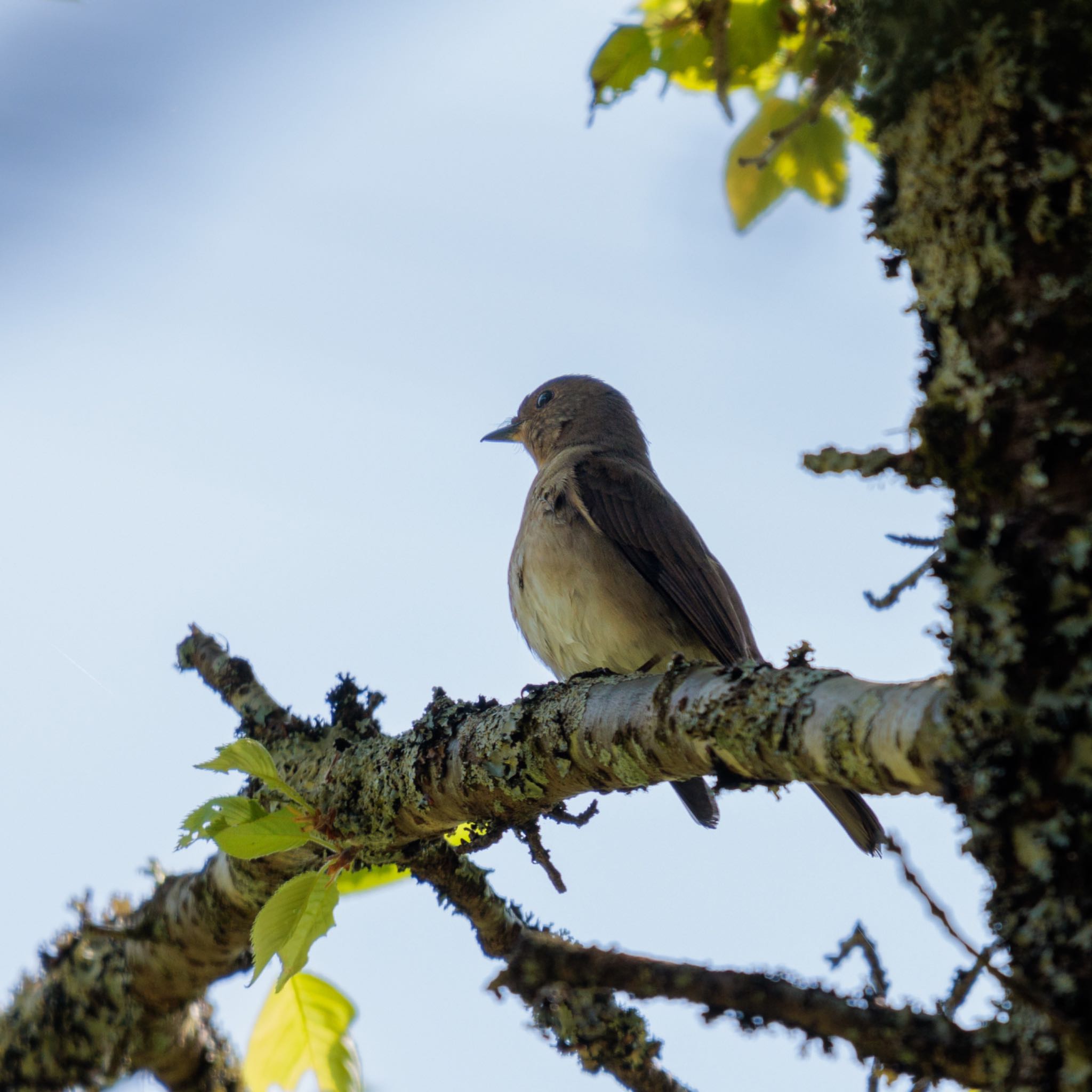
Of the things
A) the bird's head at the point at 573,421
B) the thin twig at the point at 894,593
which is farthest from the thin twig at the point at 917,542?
the bird's head at the point at 573,421

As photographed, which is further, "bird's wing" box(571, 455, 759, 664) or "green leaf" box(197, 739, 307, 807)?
"bird's wing" box(571, 455, 759, 664)

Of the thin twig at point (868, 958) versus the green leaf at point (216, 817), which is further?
the green leaf at point (216, 817)

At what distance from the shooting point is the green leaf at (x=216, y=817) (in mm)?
2586

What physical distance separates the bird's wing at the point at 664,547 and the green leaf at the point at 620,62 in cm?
256

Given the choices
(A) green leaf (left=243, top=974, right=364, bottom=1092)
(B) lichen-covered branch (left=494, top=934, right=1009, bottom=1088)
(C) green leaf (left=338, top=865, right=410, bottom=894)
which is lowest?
(B) lichen-covered branch (left=494, top=934, right=1009, bottom=1088)

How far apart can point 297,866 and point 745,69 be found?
2.85 metres

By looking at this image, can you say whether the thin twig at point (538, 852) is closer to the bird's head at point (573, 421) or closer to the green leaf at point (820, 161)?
the green leaf at point (820, 161)

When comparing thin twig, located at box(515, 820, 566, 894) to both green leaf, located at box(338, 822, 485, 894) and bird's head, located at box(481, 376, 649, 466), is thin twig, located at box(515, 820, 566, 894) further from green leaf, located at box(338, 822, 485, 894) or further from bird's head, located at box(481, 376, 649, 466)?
bird's head, located at box(481, 376, 649, 466)

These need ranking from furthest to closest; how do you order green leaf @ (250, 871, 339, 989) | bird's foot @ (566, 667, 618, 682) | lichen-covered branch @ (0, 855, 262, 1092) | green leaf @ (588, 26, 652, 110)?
1. lichen-covered branch @ (0, 855, 262, 1092)
2. bird's foot @ (566, 667, 618, 682)
3. green leaf @ (588, 26, 652, 110)
4. green leaf @ (250, 871, 339, 989)

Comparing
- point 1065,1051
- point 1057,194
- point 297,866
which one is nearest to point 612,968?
point 1065,1051

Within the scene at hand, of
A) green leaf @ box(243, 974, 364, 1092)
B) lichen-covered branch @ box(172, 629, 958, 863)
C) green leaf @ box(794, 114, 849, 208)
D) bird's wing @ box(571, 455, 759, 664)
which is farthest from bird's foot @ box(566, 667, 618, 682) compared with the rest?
green leaf @ box(794, 114, 849, 208)

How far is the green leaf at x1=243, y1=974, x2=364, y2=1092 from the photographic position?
139 inches

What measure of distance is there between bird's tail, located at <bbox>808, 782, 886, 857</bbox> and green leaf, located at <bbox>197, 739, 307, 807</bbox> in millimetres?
2053

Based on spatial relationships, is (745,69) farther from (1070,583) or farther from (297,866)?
(297,866)
